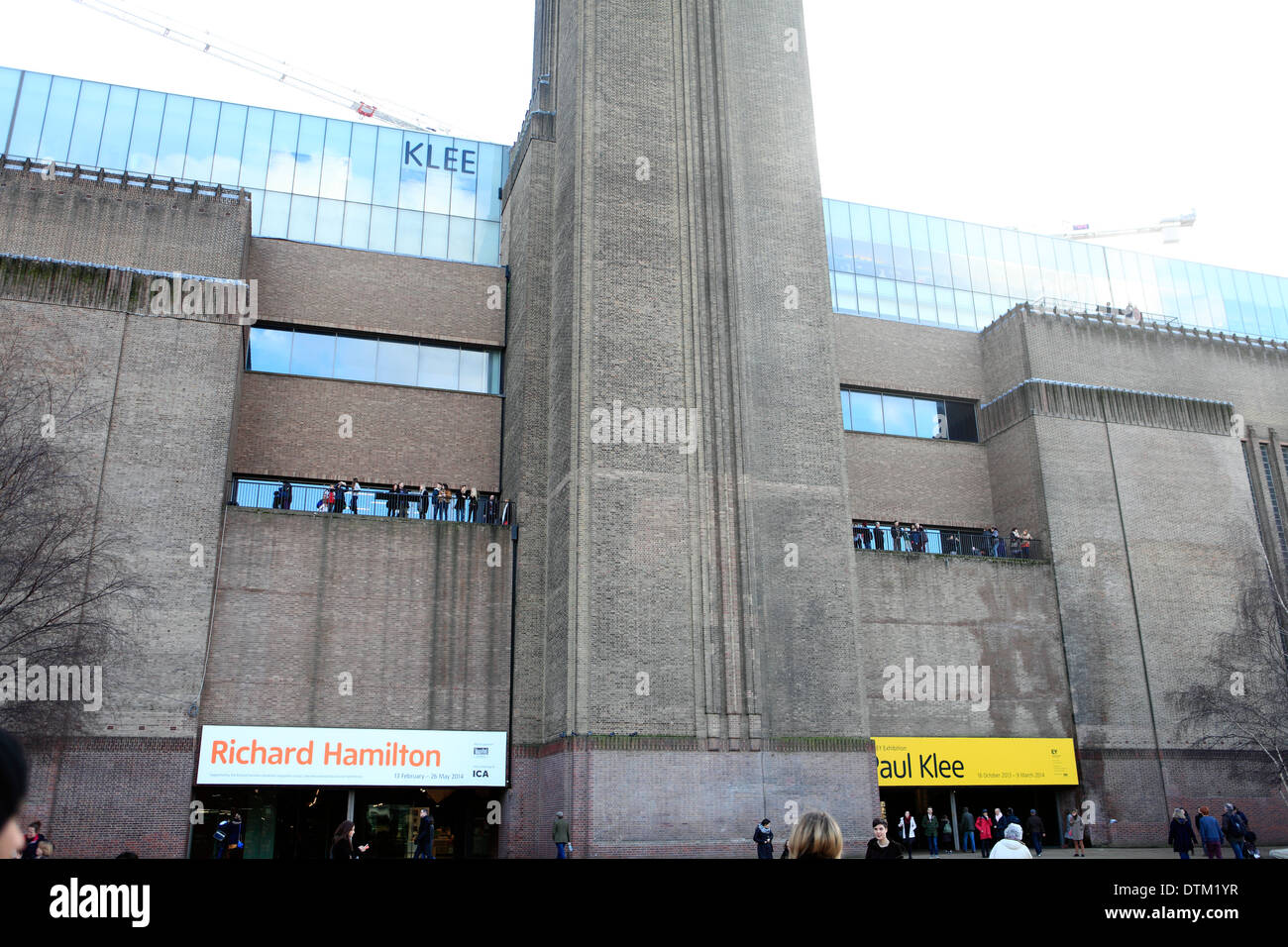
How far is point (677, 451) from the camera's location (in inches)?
1209

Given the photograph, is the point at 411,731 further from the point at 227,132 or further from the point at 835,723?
the point at 227,132

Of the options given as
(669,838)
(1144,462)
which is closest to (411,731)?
(669,838)

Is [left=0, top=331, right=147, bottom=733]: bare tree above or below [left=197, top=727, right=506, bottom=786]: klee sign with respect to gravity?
above

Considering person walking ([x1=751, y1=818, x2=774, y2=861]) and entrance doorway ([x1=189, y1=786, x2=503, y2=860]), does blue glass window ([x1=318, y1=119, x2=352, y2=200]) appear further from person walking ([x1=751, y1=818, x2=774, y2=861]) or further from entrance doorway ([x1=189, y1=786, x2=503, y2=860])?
person walking ([x1=751, y1=818, x2=774, y2=861])

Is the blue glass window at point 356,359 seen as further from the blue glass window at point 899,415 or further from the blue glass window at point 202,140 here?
the blue glass window at point 899,415

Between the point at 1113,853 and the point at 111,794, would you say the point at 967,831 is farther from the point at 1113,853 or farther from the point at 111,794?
the point at 111,794

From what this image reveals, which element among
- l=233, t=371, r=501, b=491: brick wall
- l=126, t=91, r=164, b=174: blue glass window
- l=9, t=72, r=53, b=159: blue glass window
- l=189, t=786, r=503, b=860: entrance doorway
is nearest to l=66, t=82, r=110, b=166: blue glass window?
l=9, t=72, r=53, b=159: blue glass window

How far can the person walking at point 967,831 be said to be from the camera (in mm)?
32713

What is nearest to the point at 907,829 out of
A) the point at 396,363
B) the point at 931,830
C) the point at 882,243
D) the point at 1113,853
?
the point at 931,830

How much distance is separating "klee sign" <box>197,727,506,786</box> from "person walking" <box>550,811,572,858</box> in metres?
4.03

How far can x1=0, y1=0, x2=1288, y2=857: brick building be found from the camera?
2862 centimetres

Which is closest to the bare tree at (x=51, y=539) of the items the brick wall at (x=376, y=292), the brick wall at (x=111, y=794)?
the brick wall at (x=111, y=794)

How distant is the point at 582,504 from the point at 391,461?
777 cm
